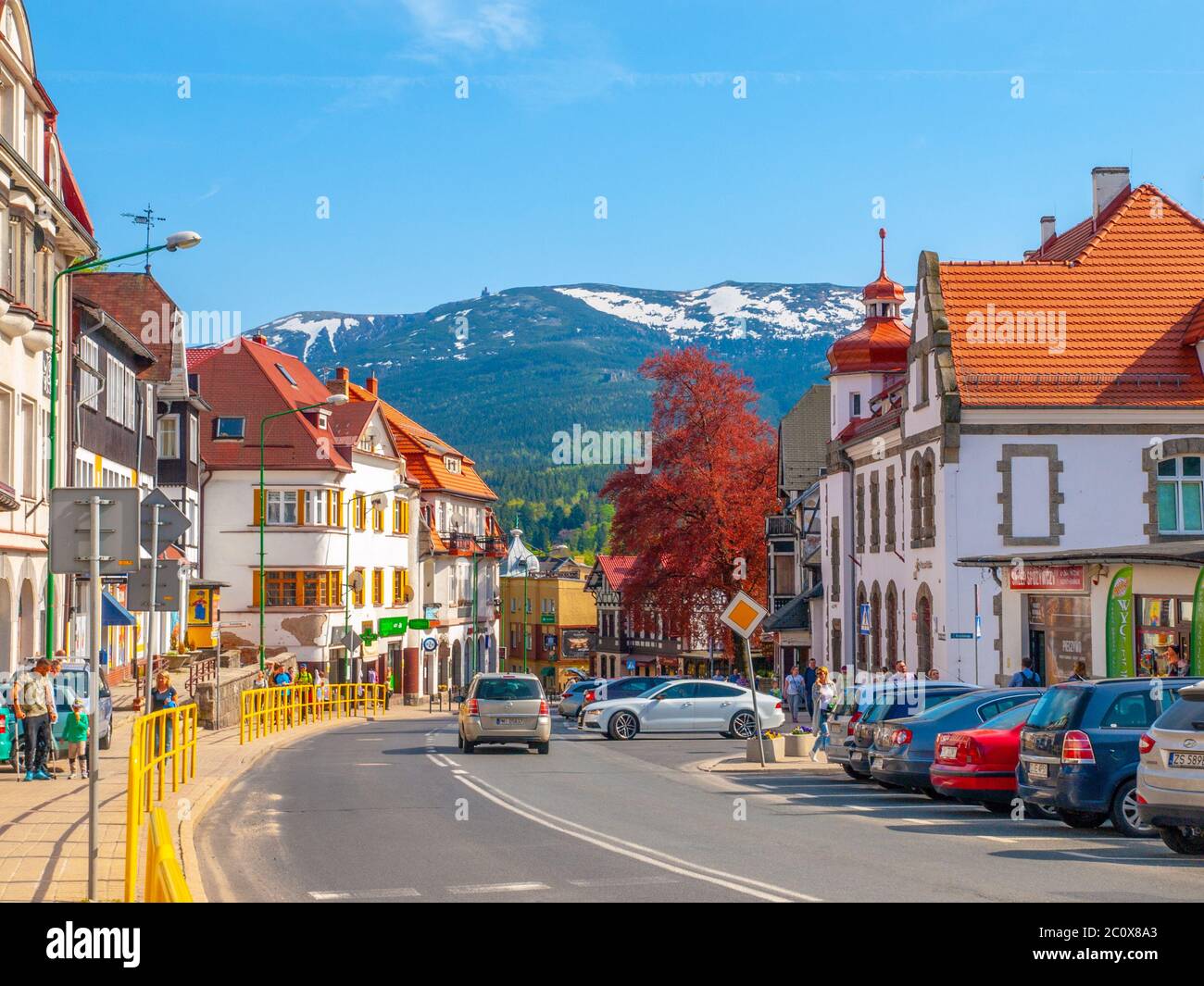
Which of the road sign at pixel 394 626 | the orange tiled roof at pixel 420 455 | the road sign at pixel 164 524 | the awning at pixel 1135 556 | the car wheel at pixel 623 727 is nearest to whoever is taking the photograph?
the road sign at pixel 164 524

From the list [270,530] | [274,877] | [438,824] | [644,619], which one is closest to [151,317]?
[270,530]

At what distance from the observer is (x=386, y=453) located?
260 ft

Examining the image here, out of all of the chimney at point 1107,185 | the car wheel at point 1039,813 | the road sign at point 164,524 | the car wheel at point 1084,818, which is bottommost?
the car wheel at point 1039,813

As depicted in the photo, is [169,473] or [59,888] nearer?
[59,888]

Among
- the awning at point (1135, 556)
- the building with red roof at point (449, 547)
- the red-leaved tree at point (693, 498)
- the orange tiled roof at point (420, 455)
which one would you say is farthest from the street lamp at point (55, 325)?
the orange tiled roof at point (420, 455)

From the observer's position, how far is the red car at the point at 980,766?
19656 mm

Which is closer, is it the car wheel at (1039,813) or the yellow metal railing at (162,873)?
the yellow metal railing at (162,873)

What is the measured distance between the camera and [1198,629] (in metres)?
26.0

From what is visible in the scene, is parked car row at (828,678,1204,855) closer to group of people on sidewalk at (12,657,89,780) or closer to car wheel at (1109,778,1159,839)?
car wheel at (1109,778,1159,839)

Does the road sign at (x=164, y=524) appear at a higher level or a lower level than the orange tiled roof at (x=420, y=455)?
lower

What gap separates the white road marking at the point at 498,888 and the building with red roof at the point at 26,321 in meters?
19.4

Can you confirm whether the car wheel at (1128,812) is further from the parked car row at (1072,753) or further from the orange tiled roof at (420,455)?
the orange tiled roof at (420,455)
